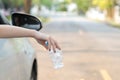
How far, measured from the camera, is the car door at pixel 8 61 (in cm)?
369

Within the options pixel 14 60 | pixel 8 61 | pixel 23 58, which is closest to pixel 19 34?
pixel 8 61

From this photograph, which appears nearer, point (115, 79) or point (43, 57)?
point (115, 79)

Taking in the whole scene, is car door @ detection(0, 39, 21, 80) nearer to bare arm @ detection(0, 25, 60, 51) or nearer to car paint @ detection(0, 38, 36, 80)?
car paint @ detection(0, 38, 36, 80)

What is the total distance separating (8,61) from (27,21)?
101 centimetres

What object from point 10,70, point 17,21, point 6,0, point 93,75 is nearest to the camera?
point 10,70

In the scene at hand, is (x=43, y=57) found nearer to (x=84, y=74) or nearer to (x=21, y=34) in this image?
(x=84, y=74)

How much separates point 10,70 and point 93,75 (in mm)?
6402

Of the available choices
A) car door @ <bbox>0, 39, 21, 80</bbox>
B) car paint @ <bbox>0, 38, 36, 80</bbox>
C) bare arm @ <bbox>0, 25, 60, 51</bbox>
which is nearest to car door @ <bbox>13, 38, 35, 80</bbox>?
car paint @ <bbox>0, 38, 36, 80</bbox>

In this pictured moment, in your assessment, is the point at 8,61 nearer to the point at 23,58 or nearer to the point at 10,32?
the point at 10,32

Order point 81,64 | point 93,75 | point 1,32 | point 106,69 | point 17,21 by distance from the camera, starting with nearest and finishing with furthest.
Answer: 1. point 1,32
2. point 17,21
3. point 93,75
4. point 106,69
5. point 81,64

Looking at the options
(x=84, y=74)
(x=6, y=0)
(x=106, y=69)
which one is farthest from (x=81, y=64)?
(x=6, y=0)

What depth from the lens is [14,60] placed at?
4250 mm

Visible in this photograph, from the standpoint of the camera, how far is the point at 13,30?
3367 millimetres

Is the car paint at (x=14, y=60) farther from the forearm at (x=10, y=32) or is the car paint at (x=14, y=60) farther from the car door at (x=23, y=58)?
the forearm at (x=10, y=32)
